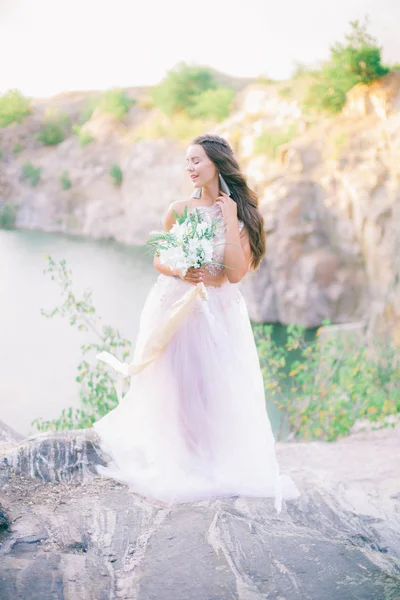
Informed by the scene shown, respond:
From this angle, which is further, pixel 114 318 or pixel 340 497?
pixel 114 318

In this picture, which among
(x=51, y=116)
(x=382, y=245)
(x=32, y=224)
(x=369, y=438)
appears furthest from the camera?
(x=51, y=116)

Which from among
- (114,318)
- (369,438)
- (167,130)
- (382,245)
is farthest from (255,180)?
(369,438)

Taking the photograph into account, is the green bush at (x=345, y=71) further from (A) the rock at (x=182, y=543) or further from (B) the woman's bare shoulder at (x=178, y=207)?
(A) the rock at (x=182, y=543)

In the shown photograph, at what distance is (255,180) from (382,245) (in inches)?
147

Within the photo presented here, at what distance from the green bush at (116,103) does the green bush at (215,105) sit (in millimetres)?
4033

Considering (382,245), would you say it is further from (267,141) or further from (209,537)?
(209,537)

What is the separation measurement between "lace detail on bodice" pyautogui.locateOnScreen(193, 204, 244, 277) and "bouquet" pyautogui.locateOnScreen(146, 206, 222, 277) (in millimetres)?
121

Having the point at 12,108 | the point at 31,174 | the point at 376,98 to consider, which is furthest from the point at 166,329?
the point at 12,108

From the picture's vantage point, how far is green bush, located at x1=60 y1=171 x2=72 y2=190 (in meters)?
23.8

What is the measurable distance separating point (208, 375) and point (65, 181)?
22.3m

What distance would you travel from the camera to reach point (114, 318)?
1304cm

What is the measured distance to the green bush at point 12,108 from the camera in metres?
25.7

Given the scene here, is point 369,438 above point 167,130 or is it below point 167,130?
below

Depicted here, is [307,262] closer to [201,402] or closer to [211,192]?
[211,192]
